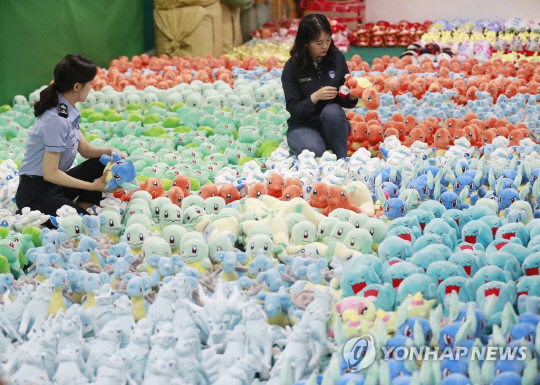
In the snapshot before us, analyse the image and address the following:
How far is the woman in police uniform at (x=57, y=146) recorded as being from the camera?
2.78 metres

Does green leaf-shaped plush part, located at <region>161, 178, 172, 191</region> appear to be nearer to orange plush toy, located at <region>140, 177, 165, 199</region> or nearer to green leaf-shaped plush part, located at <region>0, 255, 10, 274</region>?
orange plush toy, located at <region>140, 177, 165, 199</region>

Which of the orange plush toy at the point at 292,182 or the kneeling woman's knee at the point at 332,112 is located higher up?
the kneeling woman's knee at the point at 332,112

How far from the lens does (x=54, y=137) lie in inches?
109

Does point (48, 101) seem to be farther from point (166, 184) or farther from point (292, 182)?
point (292, 182)

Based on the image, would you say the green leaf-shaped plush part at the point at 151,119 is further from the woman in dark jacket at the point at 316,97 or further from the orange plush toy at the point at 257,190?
the orange plush toy at the point at 257,190

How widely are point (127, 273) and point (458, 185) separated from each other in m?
1.45

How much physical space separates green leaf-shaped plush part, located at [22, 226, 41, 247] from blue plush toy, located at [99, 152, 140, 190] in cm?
32

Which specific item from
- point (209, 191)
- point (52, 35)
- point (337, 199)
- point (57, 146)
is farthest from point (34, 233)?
point (52, 35)

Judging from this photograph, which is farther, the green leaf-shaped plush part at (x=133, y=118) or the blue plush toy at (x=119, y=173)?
the green leaf-shaped plush part at (x=133, y=118)

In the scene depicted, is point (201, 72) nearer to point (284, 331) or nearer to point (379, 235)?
point (379, 235)

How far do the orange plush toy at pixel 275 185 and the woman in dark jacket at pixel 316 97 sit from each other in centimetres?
53

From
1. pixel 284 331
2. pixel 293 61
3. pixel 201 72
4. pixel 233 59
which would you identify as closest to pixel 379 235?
pixel 284 331

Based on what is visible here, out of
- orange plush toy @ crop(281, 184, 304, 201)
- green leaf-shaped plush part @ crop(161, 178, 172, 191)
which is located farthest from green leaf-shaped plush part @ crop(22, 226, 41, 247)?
orange plush toy @ crop(281, 184, 304, 201)

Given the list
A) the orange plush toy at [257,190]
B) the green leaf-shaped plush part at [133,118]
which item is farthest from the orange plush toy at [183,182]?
the green leaf-shaped plush part at [133,118]
